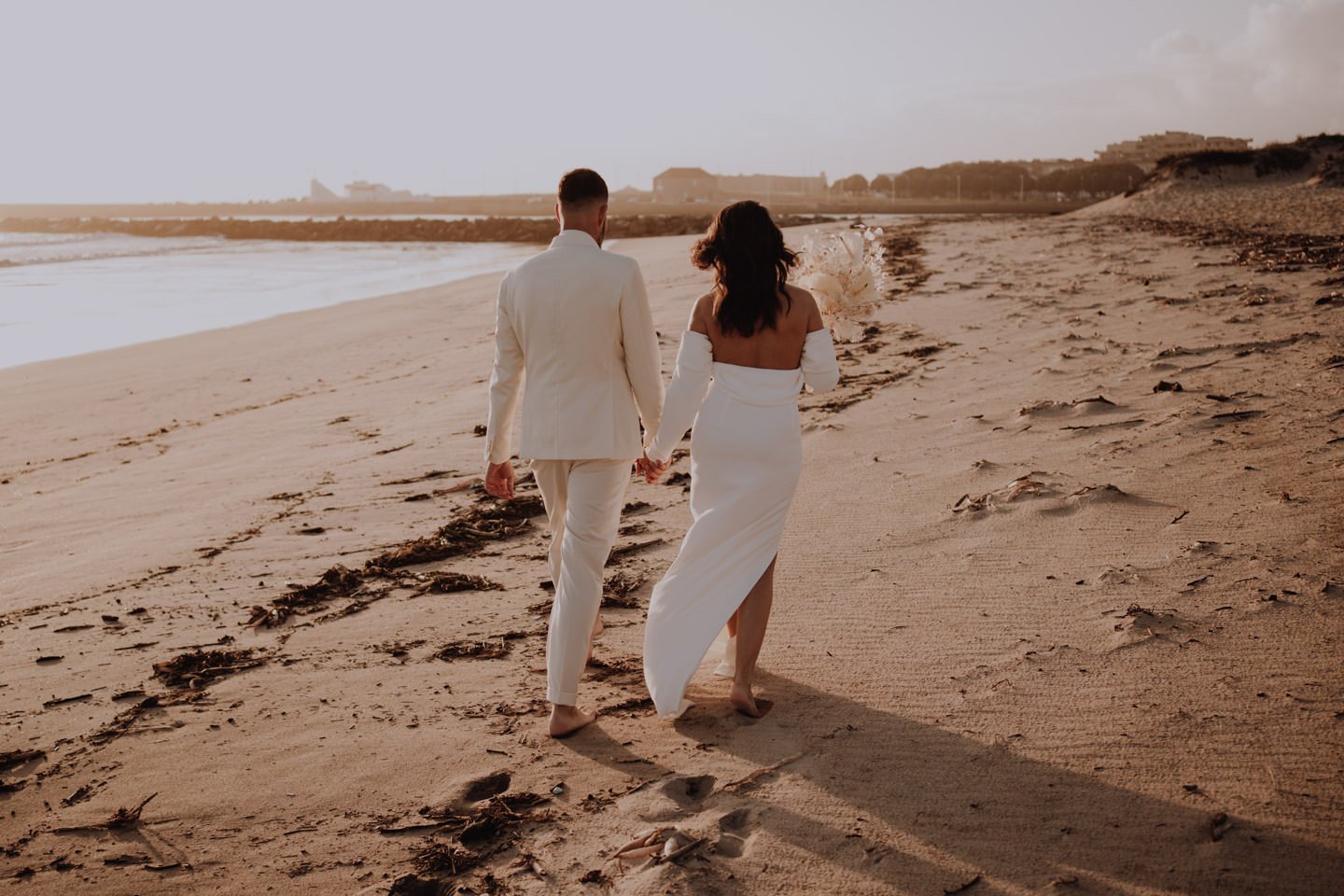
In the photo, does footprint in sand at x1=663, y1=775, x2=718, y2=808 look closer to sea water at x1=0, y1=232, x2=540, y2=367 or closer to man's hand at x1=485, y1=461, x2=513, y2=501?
man's hand at x1=485, y1=461, x2=513, y2=501

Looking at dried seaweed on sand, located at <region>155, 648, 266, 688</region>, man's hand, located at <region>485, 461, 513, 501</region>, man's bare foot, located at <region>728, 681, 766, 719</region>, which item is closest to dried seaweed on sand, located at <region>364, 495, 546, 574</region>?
dried seaweed on sand, located at <region>155, 648, 266, 688</region>

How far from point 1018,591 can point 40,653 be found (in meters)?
4.66

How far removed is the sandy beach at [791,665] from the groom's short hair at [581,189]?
2.03m

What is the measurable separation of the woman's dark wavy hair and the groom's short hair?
438 mm

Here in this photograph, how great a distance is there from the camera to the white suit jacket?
3.67 m

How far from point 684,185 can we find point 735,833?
140835 mm

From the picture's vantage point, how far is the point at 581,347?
12.2 ft

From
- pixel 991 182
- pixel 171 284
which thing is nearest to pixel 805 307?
pixel 171 284

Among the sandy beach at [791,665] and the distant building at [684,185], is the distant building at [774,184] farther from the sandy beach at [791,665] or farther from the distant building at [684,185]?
the sandy beach at [791,665]

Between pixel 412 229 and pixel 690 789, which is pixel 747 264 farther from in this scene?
pixel 412 229

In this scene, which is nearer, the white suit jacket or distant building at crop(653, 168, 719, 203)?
the white suit jacket

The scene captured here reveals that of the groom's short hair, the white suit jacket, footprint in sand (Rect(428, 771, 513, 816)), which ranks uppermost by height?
the groom's short hair

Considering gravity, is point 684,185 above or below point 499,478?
above

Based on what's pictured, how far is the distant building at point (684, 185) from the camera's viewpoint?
451 feet
